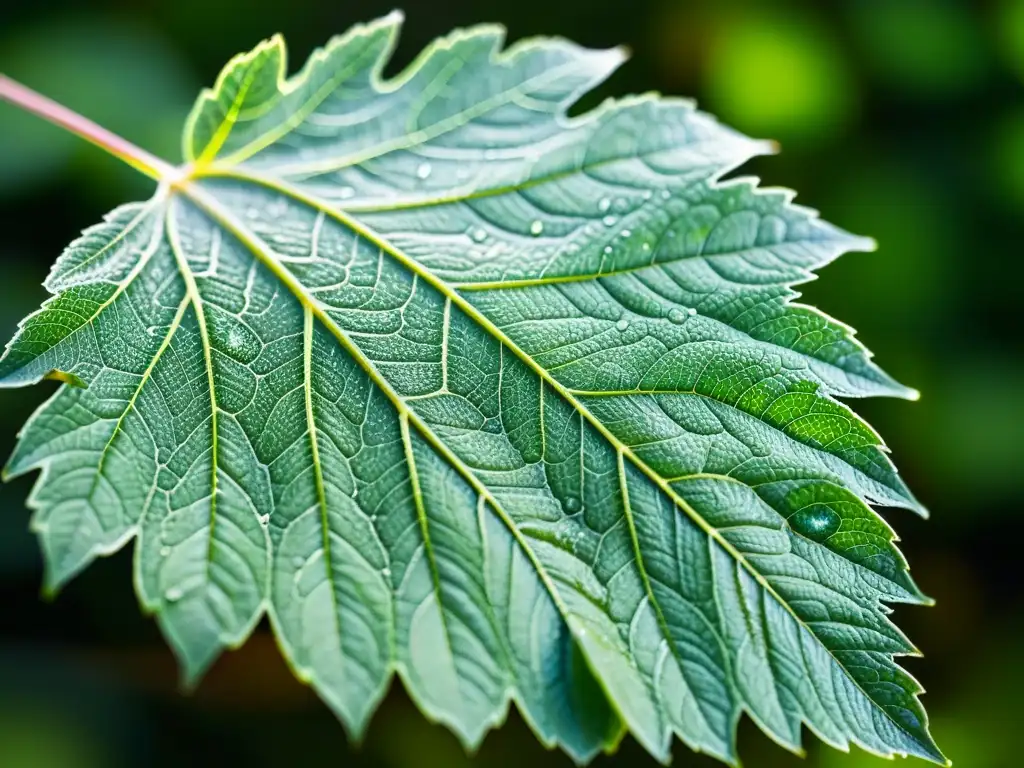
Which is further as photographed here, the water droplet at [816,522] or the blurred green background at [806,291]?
the blurred green background at [806,291]

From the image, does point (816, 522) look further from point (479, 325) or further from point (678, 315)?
point (479, 325)

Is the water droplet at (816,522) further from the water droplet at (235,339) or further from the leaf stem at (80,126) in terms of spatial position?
the leaf stem at (80,126)

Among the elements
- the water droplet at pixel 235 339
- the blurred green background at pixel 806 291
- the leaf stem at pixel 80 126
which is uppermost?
the leaf stem at pixel 80 126

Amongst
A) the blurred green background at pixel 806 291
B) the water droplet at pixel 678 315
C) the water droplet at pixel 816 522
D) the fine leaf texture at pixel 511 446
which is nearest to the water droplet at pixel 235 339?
the fine leaf texture at pixel 511 446

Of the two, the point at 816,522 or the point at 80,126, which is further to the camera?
the point at 80,126

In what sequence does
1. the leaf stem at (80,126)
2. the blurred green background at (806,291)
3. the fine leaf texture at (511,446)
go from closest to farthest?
the fine leaf texture at (511,446), the leaf stem at (80,126), the blurred green background at (806,291)

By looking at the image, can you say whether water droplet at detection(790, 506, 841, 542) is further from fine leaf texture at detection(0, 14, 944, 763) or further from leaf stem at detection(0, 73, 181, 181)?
leaf stem at detection(0, 73, 181, 181)

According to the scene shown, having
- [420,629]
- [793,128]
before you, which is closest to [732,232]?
[420,629]

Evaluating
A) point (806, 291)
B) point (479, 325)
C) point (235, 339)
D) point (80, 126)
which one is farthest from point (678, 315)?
point (806, 291)
